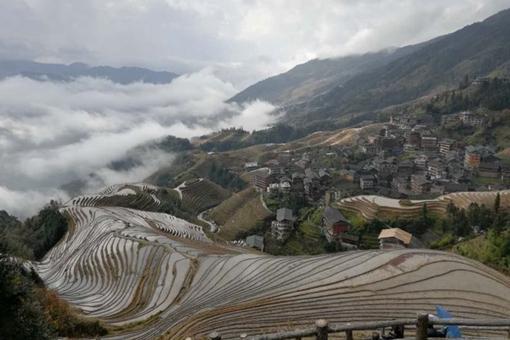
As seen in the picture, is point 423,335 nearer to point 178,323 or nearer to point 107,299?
point 178,323

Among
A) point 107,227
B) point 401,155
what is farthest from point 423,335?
point 401,155

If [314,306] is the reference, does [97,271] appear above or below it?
below

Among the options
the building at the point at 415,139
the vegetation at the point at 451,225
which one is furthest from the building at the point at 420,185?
the building at the point at 415,139

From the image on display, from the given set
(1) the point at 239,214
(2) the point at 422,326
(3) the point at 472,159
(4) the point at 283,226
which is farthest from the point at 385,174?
(2) the point at 422,326

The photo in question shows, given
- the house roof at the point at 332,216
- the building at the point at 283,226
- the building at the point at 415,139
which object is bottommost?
the building at the point at 283,226

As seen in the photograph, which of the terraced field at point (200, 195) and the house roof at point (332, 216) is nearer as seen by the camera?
the house roof at point (332, 216)

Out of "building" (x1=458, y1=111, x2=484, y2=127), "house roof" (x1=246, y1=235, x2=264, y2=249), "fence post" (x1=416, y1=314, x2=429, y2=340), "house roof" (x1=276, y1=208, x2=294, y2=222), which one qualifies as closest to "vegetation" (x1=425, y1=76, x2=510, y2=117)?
"building" (x1=458, y1=111, x2=484, y2=127)

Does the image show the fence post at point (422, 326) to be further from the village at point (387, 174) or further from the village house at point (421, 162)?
the village house at point (421, 162)
